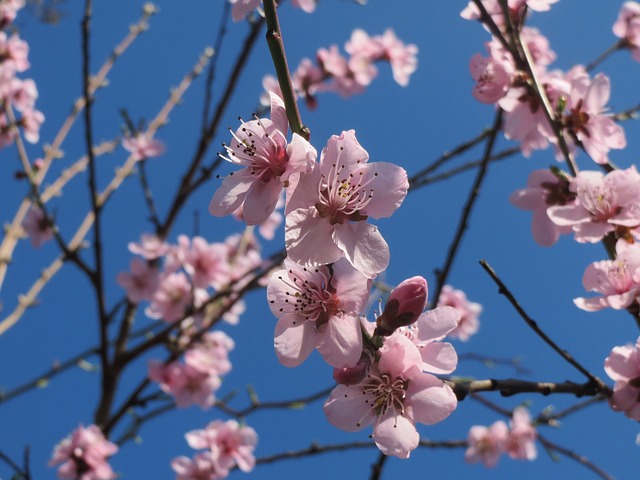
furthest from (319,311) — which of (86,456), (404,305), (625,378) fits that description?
(86,456)

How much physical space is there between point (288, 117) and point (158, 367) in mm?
2778

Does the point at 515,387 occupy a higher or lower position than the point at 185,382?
lower

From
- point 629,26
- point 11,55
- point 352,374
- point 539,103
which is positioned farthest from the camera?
point 11,55

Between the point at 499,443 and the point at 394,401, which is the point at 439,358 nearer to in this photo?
the point at 394,401

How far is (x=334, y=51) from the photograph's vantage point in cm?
433

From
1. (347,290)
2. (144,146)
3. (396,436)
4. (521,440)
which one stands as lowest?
(396,436)

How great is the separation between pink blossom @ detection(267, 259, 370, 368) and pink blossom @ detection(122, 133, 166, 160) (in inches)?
125

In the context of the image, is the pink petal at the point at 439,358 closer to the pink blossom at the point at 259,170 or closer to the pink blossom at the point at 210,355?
the pink blossom at the point at 259,170

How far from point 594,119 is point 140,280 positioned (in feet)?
9.32

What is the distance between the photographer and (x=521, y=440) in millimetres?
4059

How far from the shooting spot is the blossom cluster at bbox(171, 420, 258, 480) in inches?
131

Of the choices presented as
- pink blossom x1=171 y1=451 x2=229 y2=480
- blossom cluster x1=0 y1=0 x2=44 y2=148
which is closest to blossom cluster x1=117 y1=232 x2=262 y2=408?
pink blossom x1=171 y1=451 x2=229 y2=480

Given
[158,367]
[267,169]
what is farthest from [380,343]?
[158,367]

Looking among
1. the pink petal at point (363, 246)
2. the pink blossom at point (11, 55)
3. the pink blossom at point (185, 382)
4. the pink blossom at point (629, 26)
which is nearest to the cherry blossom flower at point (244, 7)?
the pink petal at point (363, 246)
